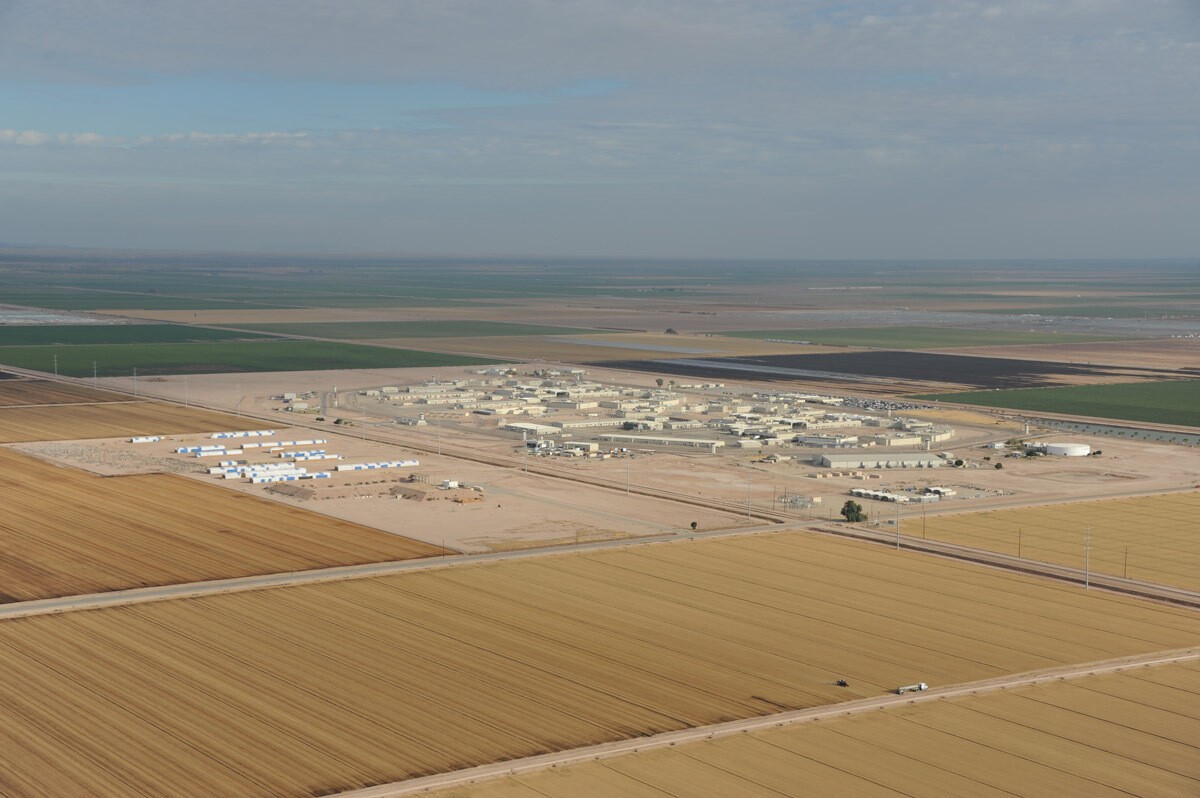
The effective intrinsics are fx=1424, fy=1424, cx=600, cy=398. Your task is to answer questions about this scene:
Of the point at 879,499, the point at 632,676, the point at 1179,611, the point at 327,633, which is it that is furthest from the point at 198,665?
the point at 879,499

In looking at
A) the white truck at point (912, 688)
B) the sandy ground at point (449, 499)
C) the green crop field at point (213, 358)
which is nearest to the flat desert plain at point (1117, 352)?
the green crop field at point (213, 358)

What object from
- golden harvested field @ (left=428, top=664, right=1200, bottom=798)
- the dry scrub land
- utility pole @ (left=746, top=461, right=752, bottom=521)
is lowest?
the dry scrub land

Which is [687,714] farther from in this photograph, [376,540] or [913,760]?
[376,540]

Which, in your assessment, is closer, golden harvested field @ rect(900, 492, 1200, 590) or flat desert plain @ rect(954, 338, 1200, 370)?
golden harvested field @ rect(900, 492, 1200, 590)

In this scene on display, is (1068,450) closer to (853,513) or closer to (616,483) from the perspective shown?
(853,513)

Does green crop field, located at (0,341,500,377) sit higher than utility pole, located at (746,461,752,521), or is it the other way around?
green crop field, located at (0,341,500,377)

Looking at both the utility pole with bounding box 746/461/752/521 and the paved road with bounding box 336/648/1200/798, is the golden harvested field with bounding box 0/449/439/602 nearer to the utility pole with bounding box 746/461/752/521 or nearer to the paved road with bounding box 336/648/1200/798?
the utility pole with bounding box 746/461/752/521

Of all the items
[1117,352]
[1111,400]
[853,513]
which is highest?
[1117,352]

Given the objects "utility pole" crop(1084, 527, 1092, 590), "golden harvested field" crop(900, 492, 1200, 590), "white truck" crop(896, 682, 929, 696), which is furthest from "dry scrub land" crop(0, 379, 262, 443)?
"white truck" crop(896, 682, 929, 696)

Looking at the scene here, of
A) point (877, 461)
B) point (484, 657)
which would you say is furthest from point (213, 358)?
point (484, 657)
